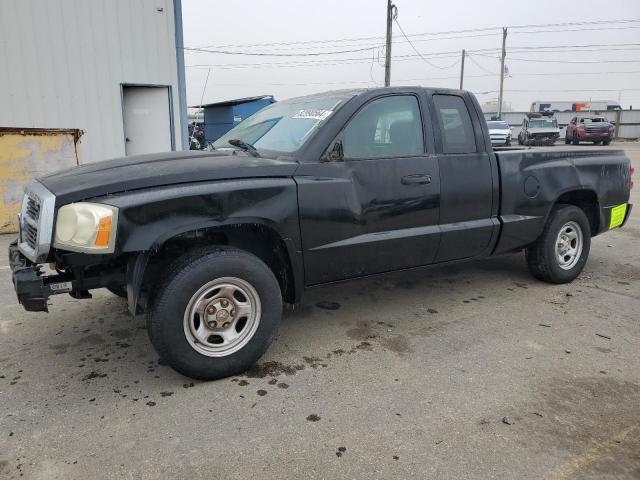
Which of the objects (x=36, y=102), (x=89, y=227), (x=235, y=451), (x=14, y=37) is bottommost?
(x=235, y=451)

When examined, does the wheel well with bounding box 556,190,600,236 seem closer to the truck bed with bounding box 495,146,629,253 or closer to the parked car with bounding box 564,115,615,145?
the truck bed with bounding box 495,146,629,253

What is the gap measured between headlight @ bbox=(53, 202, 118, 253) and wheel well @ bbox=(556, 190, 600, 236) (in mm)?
4084

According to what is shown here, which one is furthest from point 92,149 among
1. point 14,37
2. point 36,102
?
point 14,37

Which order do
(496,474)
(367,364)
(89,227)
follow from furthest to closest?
(367,364) → (89,227) → (496,474)

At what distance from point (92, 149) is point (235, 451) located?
32.9ft

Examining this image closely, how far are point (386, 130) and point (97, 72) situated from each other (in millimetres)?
9057

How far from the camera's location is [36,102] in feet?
33.4

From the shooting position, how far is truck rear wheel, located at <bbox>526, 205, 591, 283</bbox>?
4.85 m

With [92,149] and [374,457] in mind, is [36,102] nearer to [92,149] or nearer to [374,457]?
[92,149]

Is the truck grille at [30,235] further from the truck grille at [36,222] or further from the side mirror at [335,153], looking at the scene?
the side mirror at [335,153]

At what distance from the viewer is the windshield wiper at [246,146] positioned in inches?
147

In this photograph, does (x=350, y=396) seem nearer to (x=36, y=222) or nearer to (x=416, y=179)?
(x=416, y=179)

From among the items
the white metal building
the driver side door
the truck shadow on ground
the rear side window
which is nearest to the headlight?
the truck shadow on ground

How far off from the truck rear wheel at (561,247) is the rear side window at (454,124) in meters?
1.27
